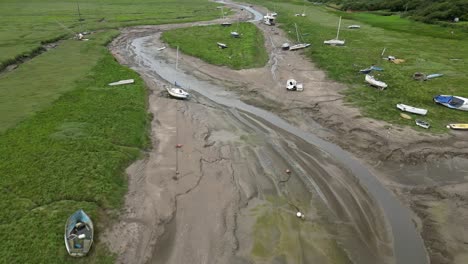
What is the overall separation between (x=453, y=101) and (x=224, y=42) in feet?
147

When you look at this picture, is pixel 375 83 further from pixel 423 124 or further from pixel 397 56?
pixel 397 56

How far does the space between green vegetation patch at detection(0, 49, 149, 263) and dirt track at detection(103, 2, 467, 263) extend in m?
1.71

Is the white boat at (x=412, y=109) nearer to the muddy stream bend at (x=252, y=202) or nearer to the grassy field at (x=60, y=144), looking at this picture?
the muddy stream bend at (x=252, y=202)

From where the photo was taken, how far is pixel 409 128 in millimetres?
33625

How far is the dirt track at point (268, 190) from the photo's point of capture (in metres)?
20.4

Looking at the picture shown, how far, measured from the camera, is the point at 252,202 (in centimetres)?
2431

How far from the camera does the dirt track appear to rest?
2038cm

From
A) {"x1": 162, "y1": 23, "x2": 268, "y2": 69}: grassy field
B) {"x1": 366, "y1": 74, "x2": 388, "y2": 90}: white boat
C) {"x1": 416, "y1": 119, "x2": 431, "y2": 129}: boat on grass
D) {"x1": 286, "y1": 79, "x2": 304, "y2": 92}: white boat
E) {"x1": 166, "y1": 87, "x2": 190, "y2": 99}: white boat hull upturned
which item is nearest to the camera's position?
{"x1": 416, "y1": 119, "x2": 431, "y2": 129}: boat on grass

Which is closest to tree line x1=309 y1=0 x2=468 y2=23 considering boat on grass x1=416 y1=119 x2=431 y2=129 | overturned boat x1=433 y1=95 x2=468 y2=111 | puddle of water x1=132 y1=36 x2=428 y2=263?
overturned boat x1=433 y1=95 x2=468 y2=111

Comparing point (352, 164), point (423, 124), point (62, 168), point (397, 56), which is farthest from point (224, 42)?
point (62, 168)

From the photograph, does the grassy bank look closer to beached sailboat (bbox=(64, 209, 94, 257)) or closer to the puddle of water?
the puddle of water

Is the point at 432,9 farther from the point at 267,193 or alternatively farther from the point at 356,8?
the point at 267,193

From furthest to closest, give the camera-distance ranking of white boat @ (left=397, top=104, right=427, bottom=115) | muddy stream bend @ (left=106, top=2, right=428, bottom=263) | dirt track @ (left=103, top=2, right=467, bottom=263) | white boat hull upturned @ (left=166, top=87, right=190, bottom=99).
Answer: white boat hull upturned @ (left=166, top=87, right=190, bottom=99), white boat @ (left=397, top=104, right=427, bottom=115), dirt track @ (left=103, top=2, right=467, bottom=263), muddy stream bend @ (left=106, top=2, right=428, bottom=263)

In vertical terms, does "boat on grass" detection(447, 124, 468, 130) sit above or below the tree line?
below
